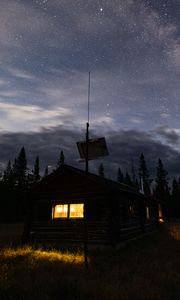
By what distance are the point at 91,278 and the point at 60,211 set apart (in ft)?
37.8

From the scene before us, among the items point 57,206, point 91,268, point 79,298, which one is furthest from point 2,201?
point 79,298

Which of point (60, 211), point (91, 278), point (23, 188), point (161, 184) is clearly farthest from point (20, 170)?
point (91, 278)

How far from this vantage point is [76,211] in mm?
19188

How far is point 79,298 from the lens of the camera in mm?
6699

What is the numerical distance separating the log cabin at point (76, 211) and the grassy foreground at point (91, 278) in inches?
151

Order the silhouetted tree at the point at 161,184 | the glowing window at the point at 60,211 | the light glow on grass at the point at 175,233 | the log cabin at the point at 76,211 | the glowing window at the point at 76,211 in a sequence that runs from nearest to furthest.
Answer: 1. the log cabin at the point at 76,211
2. the glowing window at the point at 76,211
3. the glowing window at the point at 60,211
4. the light glow on grass at the point at 175,233
5. the silhouetted tree at the point at 161,184

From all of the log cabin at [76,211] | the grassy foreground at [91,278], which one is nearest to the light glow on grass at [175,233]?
the log cabin at [76,211]

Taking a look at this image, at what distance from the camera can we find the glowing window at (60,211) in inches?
775

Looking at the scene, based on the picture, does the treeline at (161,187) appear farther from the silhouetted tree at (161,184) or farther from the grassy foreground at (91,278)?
the grassy foreground at (91,278)

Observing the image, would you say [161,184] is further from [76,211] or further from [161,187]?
[76,211]

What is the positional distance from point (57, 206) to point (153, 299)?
46.0 ft

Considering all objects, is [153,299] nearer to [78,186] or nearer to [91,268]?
[91,268]

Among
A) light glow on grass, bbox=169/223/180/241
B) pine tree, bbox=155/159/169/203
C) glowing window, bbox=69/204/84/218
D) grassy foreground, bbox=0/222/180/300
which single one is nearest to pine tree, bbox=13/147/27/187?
pine tree, bbox=155/159/169/203

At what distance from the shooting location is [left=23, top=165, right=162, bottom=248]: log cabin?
16094mm
